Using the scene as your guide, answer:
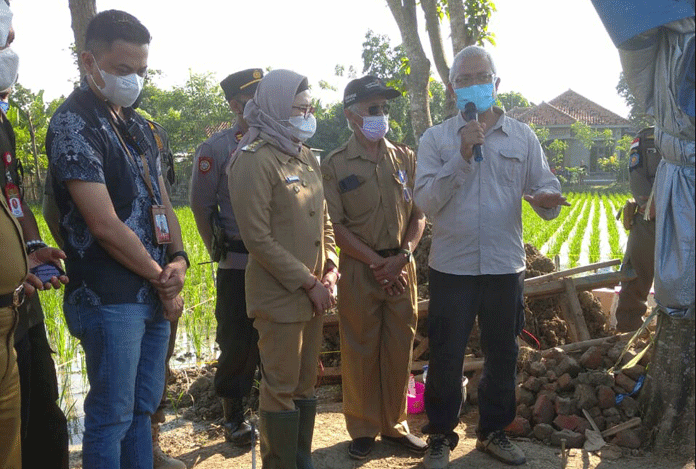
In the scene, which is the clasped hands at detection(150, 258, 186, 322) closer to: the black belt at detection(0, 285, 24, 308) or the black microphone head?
the black belt at detection(0, 285, 24, 308)

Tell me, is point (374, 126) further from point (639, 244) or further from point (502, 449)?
point (639, 244)

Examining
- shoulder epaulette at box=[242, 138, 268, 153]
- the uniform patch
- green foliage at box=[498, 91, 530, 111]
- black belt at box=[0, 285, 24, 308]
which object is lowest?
black belt at box=[0, 285, 24, 308]

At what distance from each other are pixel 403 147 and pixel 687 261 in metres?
1.66

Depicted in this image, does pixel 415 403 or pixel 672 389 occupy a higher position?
pixel 672 389

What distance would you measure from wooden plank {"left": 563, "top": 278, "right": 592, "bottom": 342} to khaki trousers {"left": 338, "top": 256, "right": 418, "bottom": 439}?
5.88 feet

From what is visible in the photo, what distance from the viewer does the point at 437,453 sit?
3.43 m

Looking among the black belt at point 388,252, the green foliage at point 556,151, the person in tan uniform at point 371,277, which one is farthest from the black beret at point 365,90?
the green foliage at point 556,151

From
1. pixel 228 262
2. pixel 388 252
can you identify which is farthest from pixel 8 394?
pixel 388 252

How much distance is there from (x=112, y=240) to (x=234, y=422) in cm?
187

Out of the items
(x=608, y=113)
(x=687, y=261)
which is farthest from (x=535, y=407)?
(x=608, y=113)

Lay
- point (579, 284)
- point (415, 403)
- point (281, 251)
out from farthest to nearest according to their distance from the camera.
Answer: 1. point (579, 284)
2. point (415, 403)
3. point (281, 251)

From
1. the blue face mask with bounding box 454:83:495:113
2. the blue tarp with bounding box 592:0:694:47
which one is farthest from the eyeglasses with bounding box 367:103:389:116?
the blue tarp with bounding box 592:0:694:47

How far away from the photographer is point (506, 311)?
134 inches

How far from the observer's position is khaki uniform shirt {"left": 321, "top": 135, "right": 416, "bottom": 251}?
370 cm
